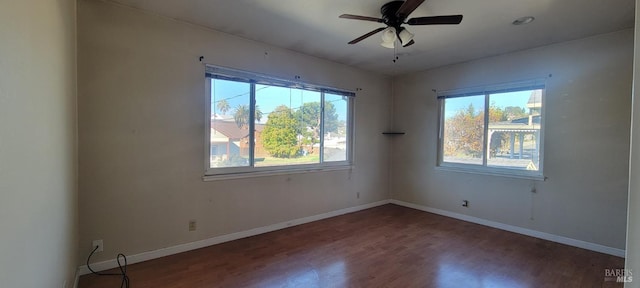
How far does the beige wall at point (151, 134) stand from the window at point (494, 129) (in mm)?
2898

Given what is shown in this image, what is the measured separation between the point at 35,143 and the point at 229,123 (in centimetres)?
209

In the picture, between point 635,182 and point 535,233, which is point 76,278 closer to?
point 635,182

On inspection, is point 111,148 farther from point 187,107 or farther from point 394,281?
point 394,281

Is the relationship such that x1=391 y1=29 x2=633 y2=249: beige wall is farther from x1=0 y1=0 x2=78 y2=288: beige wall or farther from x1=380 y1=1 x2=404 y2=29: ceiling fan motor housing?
x1=0 y1=0 x2=78 y2=288: beige wall

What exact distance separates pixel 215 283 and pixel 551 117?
14.3 feet

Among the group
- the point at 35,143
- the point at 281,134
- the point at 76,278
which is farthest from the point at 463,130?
the point at 76,278

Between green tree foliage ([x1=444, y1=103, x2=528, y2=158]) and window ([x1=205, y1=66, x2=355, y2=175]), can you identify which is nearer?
window ([x1=205, y1=66, x2=355, y2=175])

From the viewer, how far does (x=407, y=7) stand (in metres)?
2.15

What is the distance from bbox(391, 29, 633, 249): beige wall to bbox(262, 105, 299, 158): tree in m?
2.72

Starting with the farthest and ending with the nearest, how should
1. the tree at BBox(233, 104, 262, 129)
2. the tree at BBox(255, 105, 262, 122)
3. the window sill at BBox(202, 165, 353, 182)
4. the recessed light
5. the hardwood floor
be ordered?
the tree at BBox(255, 105, 262, 122)
the tree at BBox(233, 104, 262, 129)
the window sill at BBox(202, 165, 353, 182)
the recessed light
the hardwood floor

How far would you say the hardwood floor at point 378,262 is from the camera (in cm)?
246

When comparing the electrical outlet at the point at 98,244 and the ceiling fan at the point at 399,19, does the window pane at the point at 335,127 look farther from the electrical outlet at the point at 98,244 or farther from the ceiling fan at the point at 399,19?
the electrical outlet at the point at 98,244

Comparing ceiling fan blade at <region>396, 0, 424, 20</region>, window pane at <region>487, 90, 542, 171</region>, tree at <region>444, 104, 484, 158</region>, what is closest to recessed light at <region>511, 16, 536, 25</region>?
window pane at <region>487, 90, 542, 171</region>

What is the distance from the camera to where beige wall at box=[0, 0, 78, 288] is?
0.99m
